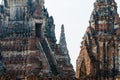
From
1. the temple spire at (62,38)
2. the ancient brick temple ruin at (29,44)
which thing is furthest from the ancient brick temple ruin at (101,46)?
the temple spire at (62,38)

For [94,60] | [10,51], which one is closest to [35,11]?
[10,51]

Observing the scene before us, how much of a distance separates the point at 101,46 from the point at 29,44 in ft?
29.8

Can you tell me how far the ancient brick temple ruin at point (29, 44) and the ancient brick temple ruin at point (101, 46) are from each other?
357 centimetres

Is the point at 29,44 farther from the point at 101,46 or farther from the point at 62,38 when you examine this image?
the point at 62,38

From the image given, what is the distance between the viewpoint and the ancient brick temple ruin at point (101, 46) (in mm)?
53250

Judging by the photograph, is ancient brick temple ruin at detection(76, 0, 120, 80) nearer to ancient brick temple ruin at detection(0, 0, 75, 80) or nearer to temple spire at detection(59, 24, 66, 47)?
ancient brick temple ruin at detection(0, 0, 75, 80)

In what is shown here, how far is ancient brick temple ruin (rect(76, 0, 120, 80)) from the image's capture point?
5325cm

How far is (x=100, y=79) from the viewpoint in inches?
2084

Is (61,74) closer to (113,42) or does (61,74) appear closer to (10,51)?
(10,51)

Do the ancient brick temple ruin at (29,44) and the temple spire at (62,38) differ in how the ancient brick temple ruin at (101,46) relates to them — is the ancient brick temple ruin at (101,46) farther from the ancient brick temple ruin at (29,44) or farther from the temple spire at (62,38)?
the temple spire at (62,38)

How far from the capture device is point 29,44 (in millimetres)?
48219

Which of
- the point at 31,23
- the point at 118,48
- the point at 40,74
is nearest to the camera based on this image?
the point at 40,74

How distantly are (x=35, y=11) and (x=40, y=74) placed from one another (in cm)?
698

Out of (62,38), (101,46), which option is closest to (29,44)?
(101,46)
